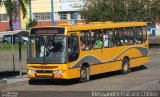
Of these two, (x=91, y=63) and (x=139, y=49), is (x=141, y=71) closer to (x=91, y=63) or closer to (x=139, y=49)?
(x=139, y=49)

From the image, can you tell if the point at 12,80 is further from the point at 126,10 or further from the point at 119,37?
the point at 126,10

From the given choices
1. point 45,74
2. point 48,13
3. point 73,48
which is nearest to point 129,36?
point 73,48

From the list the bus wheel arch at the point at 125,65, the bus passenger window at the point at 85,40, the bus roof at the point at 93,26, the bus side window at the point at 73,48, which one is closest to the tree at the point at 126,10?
the bus roof at the point at 93,26

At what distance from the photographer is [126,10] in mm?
43438

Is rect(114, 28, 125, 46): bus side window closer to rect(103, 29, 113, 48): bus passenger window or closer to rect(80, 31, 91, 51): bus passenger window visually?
rect(103, 29, 113, 48): bus passenger window

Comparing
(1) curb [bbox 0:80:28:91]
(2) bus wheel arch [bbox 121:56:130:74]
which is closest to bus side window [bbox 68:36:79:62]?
(1) curb [bbox 0:80:28:91]

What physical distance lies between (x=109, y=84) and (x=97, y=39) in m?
3.11

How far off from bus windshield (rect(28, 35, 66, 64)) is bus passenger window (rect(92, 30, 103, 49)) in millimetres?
2346

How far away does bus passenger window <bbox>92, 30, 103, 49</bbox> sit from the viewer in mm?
22281

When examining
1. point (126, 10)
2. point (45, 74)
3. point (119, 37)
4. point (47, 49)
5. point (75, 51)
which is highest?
point (126, 10)

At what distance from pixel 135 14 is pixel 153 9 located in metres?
1.70

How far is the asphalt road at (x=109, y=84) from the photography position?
18578 millimetres

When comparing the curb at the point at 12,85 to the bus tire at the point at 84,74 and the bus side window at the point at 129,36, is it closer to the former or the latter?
the bus tire at the point at 84,74

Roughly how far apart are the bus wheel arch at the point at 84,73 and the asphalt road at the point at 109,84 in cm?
26
